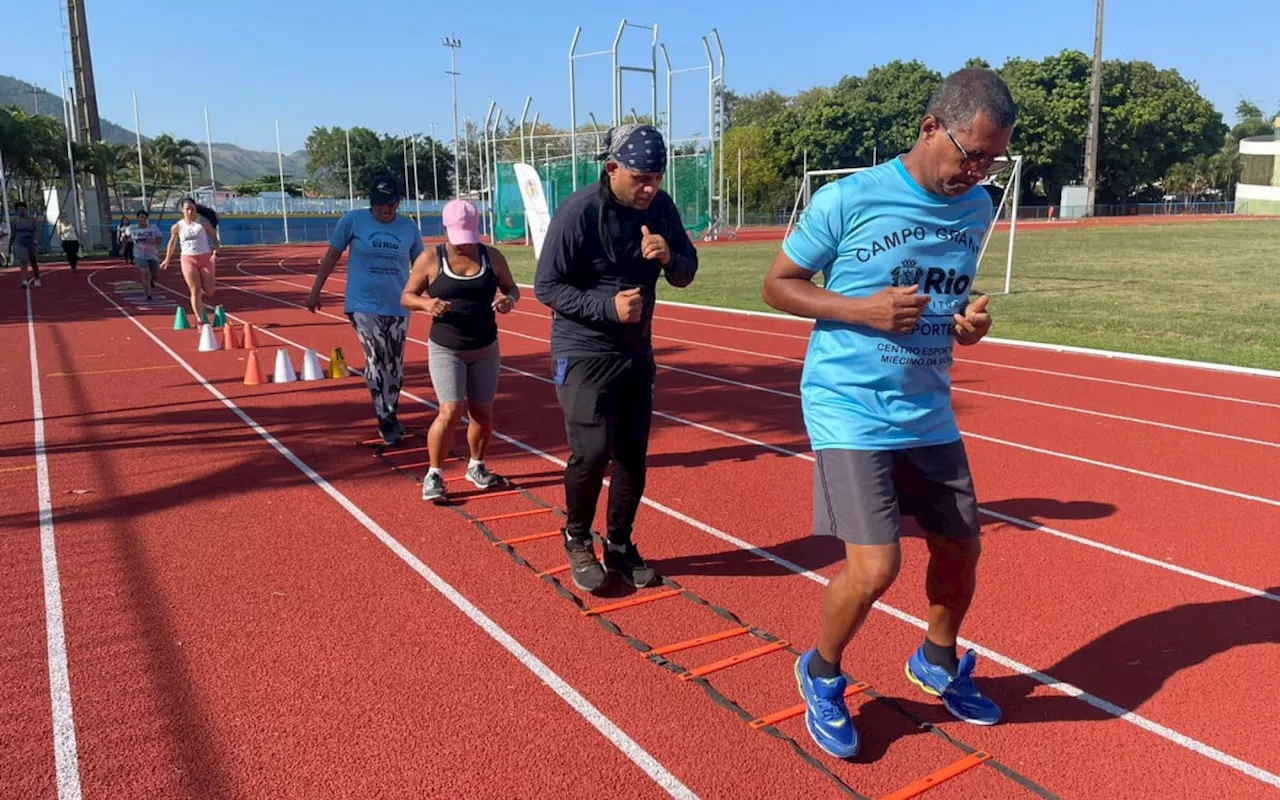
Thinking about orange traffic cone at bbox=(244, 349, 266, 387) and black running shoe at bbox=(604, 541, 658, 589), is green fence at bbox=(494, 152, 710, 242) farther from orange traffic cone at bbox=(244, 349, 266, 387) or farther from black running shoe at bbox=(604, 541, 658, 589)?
black running shoe at bbox=(604, 541, 658, 589)

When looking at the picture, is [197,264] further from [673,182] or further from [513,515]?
[673,182]

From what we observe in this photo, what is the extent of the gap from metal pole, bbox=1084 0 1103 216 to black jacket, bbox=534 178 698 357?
2651 inches

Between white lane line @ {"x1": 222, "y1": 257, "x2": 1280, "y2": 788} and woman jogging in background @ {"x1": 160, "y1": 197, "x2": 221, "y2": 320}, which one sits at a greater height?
woman jogging in background @ {"x1": 160, "y1": 197, "x2": 221, "y2": 320}

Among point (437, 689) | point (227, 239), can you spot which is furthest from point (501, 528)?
point (227, 239)

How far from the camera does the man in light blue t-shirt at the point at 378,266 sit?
6.54 metres

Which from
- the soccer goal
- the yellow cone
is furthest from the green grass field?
the yellow cone

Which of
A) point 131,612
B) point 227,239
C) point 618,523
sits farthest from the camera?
point 227,239

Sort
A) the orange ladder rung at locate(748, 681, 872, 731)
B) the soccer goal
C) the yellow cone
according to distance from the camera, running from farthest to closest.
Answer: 1. the yellow cone
2. the soccer goal
3. the orange ladder rung at locate(748, 681, 872, 731)

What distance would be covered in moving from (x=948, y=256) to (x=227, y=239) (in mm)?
63911

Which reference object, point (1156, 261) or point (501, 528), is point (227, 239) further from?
point (501, 528)

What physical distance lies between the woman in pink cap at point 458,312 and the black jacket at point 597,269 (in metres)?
1.48

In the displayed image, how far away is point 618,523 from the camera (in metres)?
4.45

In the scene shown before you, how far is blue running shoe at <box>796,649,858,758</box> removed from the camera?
117 inches

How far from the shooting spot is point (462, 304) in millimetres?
5477
